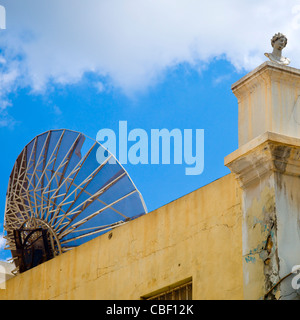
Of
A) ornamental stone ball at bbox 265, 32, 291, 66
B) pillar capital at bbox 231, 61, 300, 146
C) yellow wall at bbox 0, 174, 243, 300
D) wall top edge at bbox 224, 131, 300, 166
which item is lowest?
yellow wall at bbox 0, 174, 243, 300

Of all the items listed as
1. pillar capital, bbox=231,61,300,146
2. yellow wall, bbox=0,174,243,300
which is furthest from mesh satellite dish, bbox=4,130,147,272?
pillar capital, bbox=231,61,300,146

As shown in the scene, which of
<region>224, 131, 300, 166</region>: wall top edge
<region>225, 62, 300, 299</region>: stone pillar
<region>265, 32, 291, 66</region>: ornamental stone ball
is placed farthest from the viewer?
<region>265, 32, 291, 66</region>: ornamental stone ball

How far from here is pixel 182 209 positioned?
53.6 feet

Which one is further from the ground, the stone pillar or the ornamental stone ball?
the ornamental stone ball

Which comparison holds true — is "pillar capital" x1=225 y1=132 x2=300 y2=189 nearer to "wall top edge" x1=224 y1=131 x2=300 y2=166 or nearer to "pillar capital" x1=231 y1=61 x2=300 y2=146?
"wall top edge" x1=224 y1=131 x2=300 y2=166

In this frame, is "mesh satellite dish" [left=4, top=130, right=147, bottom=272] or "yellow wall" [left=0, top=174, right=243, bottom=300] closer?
"yellow wall" [left=0, top=174, right=243, bottom=300]

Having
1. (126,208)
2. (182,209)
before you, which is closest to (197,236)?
(182,209)

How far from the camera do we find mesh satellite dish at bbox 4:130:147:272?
84.8ft

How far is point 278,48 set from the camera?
49.0ft

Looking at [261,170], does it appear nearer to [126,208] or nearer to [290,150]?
[290,150]

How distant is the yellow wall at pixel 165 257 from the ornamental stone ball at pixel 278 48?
2264mm

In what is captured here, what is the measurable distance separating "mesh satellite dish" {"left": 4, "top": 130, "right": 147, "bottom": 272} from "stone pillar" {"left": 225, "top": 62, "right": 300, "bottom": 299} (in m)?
10.9

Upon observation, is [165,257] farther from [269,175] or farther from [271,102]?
[271,102]
